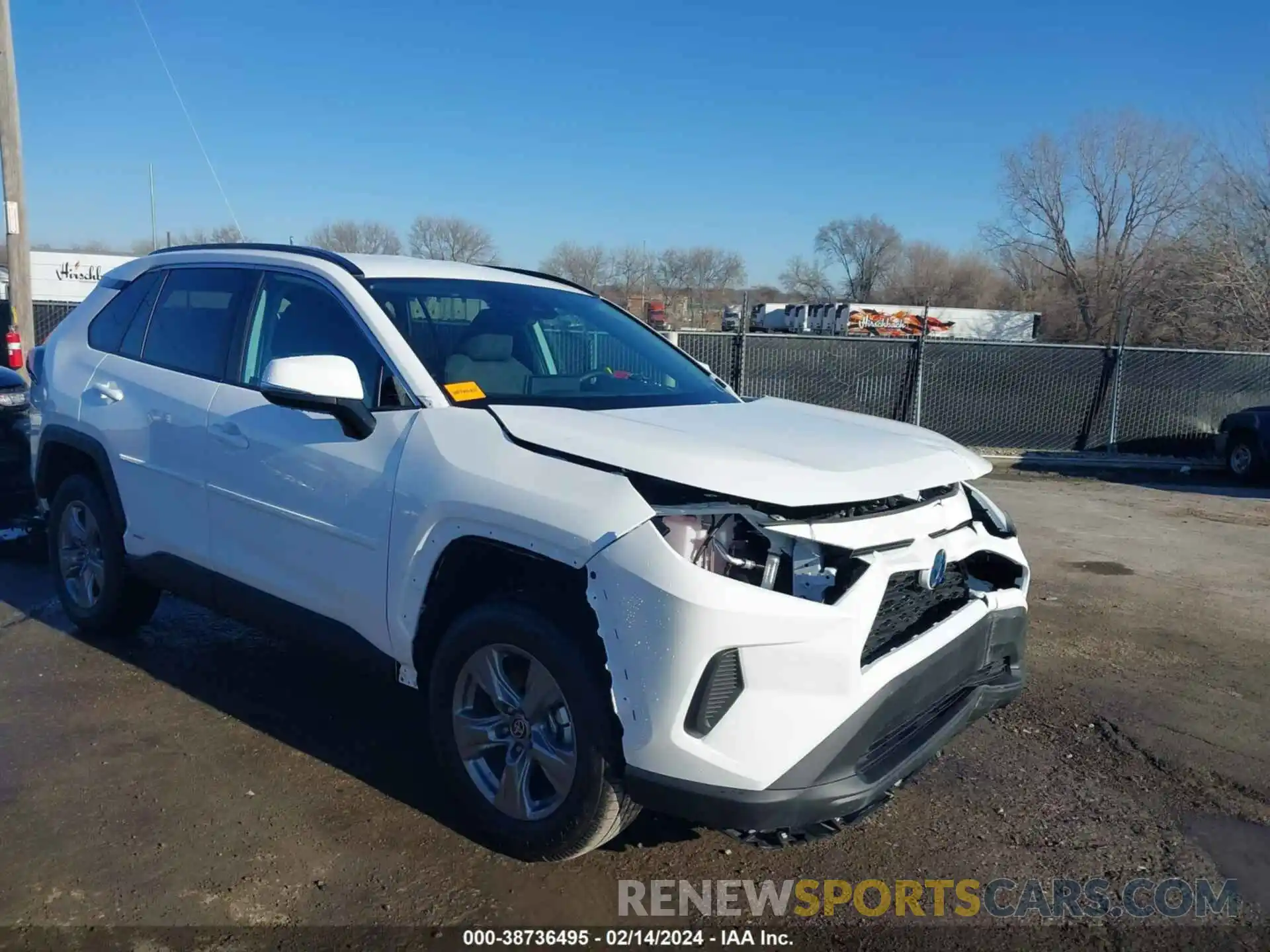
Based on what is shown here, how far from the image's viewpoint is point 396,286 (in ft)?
12.7

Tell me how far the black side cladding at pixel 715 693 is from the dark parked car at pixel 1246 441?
12910mm

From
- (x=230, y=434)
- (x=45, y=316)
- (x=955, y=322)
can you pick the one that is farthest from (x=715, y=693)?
(x=955, y=322)

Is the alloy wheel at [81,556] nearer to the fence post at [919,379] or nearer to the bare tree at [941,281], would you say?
the fence post at [919,379]

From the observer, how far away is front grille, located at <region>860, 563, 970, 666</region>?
2.94 m

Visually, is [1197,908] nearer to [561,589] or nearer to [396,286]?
[561,589]

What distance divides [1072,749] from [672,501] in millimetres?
2498

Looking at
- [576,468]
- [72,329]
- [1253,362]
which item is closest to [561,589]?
[576,468]

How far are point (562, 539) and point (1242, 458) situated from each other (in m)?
13.4

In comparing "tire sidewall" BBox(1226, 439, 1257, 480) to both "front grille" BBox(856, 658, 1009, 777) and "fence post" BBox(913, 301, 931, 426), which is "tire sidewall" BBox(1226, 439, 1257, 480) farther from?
"front grille" BBox(856, 658, 1009, 777)

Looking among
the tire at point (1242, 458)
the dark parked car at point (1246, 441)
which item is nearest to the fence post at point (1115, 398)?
the dark parked car at point (1246, 441)

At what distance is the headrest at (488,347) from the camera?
373 centimetres

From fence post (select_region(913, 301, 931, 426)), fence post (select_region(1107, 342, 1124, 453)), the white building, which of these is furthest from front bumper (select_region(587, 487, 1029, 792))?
the white building

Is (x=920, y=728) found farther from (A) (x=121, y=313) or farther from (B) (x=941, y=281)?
(B) (x=941, y=281)

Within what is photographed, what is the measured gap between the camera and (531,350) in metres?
3.99
